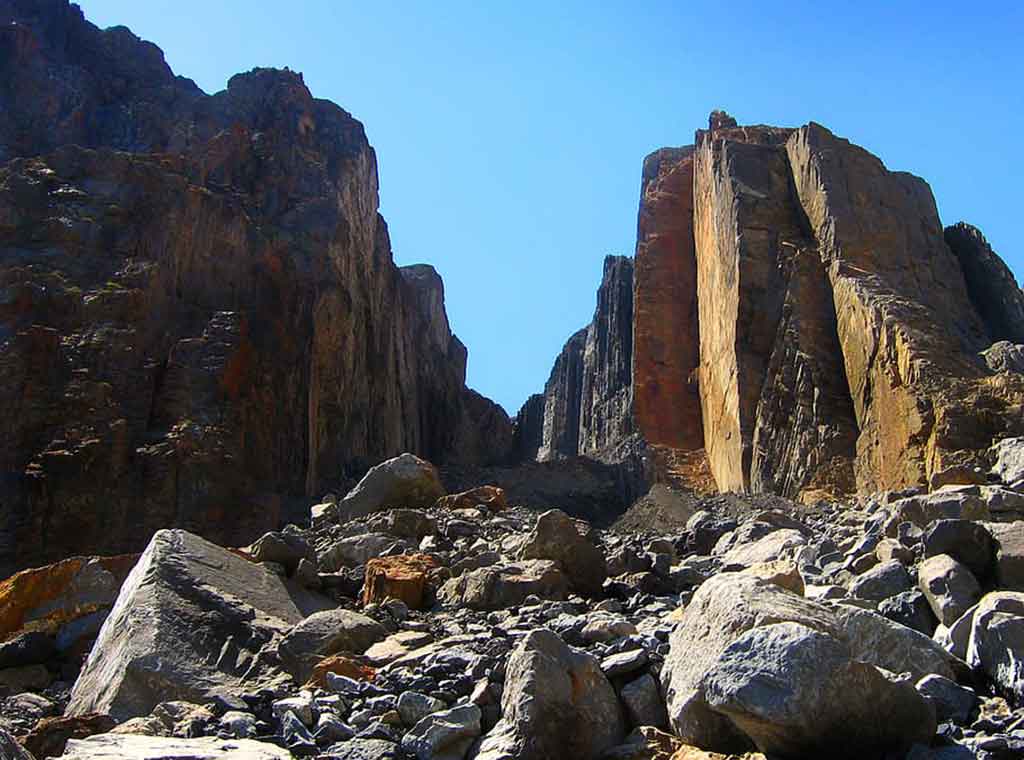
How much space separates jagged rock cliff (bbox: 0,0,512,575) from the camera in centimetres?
2688

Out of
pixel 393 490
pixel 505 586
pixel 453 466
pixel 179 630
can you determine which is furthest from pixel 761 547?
pixel 453 466

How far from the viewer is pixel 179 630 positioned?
301 inches

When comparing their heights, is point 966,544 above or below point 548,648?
above

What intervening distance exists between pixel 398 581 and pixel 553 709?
454 centimetres

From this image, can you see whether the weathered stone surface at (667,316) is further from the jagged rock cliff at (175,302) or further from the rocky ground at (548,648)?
the rocky ground at (548,648)

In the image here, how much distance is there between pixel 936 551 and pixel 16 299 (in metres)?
26.9

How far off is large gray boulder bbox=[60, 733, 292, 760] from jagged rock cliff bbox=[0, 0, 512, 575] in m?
21.6

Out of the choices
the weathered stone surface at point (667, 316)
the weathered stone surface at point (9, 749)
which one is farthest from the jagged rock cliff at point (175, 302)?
the weathered stone surface at point (9, 749)

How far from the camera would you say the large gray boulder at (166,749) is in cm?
493

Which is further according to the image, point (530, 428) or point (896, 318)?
point (530, 428)

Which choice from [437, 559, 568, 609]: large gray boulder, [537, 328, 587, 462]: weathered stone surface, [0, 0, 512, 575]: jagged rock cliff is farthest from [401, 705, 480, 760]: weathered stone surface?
[537, 328, 587, 462]: weathered stone surface

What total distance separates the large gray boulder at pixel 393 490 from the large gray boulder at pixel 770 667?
422 inches

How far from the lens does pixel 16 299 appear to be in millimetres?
28656

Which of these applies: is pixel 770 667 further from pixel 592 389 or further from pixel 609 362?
pixel 592 389
